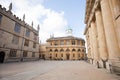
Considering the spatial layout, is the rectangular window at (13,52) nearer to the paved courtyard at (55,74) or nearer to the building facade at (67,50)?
the paved courtyard at (55,74)

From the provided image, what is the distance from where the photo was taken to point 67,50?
170 ft

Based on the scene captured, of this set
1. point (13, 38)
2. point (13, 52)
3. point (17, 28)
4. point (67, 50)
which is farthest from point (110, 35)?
point (67, 50)

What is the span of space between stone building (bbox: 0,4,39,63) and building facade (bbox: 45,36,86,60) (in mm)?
23461

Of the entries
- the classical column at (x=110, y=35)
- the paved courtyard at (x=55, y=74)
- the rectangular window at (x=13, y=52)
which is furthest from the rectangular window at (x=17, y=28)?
the classical column at (x=110, y=35)

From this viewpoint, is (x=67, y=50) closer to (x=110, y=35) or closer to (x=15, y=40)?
(x=15, y=40)

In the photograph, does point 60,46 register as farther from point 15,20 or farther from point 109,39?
point 109,39

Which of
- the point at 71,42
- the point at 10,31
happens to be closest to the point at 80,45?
the point at 71,42

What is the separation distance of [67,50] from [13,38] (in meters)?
34.0

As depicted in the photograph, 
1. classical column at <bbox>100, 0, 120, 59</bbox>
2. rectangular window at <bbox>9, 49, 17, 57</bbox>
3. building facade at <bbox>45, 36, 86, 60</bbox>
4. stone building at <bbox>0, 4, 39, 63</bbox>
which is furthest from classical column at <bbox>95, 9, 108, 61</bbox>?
building facade at <bbox>45, 36, 86, 60</bbox>

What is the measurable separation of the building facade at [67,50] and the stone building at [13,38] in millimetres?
23461

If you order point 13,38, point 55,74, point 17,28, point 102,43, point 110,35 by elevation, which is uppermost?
point 17,28

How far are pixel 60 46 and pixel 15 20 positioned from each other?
3347cm

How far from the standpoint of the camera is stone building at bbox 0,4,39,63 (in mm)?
19958

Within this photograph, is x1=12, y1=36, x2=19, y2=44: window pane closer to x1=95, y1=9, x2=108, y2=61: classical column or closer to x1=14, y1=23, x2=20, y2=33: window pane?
x1=14, y1=23, x2=20, y2=33: window pane
